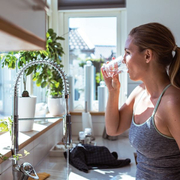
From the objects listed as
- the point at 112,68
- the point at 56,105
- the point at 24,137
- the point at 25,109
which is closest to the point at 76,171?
the point at 24,137

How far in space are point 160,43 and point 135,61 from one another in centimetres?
11

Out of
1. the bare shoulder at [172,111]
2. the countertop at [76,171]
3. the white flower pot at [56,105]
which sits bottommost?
the countertop at [76,171]

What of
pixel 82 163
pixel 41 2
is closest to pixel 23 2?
pixel 41 2

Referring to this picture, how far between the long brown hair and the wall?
4.24ft

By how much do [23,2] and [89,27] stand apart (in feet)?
7.56

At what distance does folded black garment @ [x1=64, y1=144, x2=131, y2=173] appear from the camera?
147cm

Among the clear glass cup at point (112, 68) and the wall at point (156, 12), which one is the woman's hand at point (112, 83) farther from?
Answer: the wall at point (156, 12)

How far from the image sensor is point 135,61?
952 mm

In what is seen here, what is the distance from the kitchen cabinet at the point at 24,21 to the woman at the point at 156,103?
1.84 ft

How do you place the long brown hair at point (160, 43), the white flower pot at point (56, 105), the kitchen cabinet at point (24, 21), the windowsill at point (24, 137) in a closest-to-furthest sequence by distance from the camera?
the kitchen cabinet at point (24, 21)
the long brown hair at point (160, 43)
the windowsill at point (24, 137)
the white flower pot at point (56, 105)

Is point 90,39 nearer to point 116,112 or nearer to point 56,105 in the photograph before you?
point 56,105

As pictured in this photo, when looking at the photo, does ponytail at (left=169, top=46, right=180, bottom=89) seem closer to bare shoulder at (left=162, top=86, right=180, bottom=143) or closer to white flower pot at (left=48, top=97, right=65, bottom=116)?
bare shoulder at (left=162, top=86, right=180, bottom=143)

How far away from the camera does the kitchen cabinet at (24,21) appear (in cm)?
30

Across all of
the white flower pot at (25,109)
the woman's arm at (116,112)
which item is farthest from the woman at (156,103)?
the white flower pot at (25,109)
